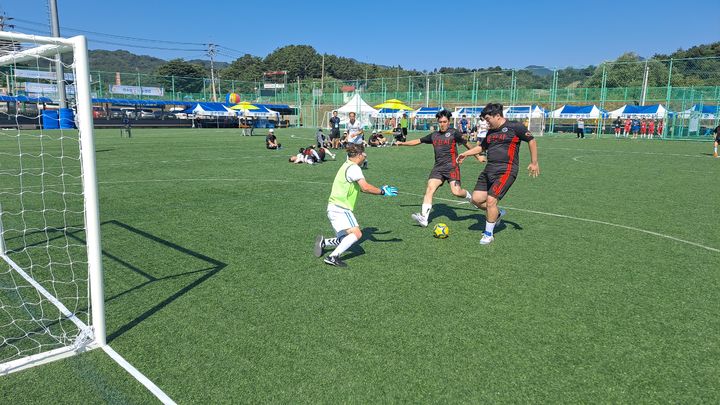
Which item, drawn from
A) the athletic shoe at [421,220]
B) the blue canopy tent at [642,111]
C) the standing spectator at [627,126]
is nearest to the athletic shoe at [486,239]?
the athletic shoe at [421,220]

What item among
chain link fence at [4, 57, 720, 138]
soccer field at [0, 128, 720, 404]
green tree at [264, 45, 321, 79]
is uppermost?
green tree at [264, 45, 321, 79]

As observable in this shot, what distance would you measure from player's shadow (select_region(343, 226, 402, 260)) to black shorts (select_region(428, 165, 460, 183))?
1.71m

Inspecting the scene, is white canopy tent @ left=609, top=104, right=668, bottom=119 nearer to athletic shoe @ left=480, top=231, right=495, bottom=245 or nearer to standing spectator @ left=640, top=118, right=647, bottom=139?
standing spectator @ left=640, top=118, right=647, bottom=139

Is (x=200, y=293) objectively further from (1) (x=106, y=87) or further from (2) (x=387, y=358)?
(1) (x=106, y=87)

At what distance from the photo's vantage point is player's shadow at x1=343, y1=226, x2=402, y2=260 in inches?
264

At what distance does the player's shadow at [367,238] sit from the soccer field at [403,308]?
0.06m

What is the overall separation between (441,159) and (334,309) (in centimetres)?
485

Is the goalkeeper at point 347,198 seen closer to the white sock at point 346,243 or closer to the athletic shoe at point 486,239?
the white sock at point 346,243

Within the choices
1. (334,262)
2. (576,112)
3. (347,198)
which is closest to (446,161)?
(347,198)

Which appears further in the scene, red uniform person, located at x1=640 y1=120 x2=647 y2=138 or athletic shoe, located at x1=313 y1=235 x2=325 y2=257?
red uniform person, located at x1=640 y1=120 x2=647 y2=138

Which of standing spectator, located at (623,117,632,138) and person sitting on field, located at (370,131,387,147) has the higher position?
standing spectator, located at (623,117,632,138)

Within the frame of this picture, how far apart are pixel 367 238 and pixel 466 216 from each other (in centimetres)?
268

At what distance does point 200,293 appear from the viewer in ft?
16.8

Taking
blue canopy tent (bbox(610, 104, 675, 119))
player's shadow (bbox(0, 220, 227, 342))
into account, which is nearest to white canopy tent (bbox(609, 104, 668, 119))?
blue canopy tent (bbox(610, 104, 675, 119))
